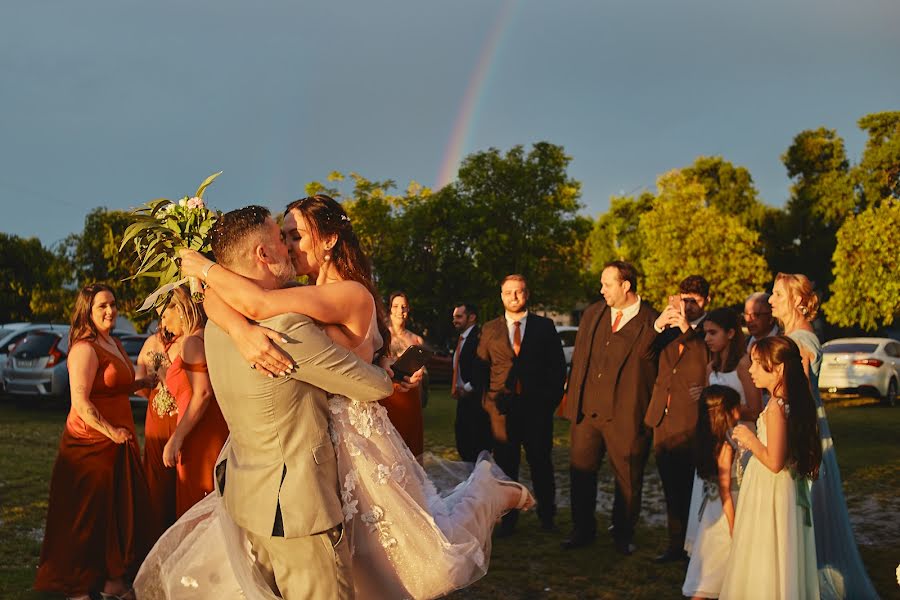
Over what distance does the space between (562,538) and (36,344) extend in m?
14.2

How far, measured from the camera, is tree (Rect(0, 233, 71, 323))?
41.9m

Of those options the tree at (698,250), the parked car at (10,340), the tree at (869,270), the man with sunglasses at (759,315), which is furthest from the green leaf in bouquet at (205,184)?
the tree at (698,250)

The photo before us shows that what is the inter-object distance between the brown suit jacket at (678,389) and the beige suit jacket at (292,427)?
14.3 ft

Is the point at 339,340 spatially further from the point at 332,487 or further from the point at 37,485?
the point at 37,485

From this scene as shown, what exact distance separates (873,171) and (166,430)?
4097cm

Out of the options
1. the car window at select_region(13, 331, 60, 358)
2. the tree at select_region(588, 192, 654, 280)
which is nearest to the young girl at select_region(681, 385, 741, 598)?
the car window at select_region(13, 331, 60, 358)

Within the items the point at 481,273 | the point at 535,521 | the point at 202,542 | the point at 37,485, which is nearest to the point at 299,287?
the point at 202,542

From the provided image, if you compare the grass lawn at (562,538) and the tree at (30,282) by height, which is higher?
the tree at (30,282)

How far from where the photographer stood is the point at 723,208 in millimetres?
52000

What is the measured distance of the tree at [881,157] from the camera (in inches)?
1556

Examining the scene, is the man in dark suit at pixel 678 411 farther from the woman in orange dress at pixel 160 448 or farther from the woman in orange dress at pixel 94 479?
the woman in orange dress at pixel 94 479

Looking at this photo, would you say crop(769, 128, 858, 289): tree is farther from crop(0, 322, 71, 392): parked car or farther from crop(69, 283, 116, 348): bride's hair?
crop(69, 283, 116, 348): bride's hair

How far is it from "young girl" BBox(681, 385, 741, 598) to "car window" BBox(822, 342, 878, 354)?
16.9m

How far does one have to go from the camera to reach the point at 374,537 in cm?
329
